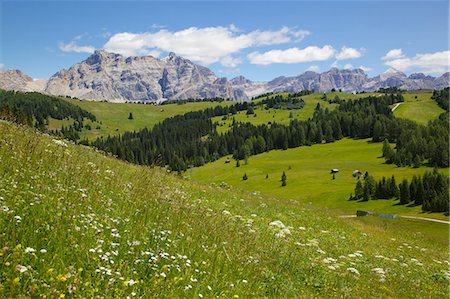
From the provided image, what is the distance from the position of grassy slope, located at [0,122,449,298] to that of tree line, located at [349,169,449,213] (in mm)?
107332

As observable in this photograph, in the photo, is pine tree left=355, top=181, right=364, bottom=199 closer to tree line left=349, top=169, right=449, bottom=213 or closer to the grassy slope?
tree line left=349, top=169, right=449, bottom=213

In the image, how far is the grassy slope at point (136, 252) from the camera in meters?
5.80

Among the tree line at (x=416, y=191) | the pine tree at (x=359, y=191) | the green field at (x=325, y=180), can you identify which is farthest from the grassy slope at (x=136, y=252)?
the pine tree at (x=359, y=191)

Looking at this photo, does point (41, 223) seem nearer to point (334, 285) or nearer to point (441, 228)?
point (334, 285)

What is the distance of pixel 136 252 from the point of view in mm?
7285

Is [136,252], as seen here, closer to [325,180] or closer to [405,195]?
[405,195]

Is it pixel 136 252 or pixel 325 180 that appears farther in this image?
pixel 325 180

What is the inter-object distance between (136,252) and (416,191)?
130 m

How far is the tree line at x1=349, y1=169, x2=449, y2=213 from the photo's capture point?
10924 cm

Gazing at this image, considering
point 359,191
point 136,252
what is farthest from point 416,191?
point 136,252

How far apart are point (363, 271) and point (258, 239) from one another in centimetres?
418

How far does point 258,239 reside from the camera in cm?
1309

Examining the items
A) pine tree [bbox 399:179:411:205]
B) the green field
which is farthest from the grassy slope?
pine tree [bbox 399:179:411:205]

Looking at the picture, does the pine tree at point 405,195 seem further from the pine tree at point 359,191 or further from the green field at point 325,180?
the pine tree at point 359,191
